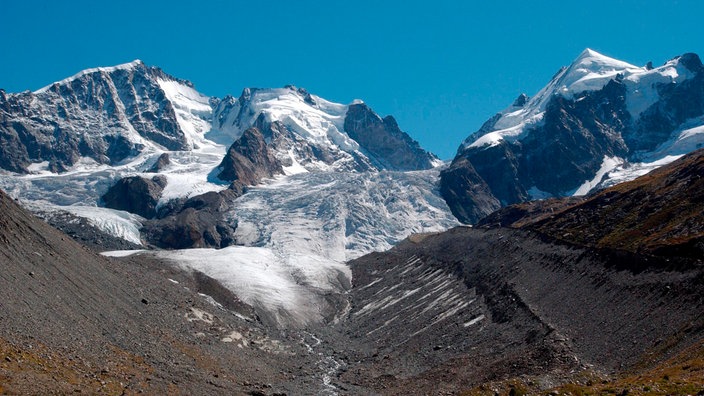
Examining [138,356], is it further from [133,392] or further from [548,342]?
[548,342]

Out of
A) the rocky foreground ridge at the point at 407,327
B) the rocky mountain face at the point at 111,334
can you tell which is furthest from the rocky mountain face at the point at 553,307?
the rocky mountain face at the point at 111,334

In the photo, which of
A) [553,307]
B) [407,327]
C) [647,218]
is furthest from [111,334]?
[647,218]

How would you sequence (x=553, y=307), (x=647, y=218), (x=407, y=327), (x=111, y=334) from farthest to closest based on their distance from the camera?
1. (x=647, y=218)
2. (x=407, y=327)
3. (x=553, y=307)
4. (x=111, y=334)

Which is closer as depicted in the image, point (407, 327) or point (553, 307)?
point (553, 307)

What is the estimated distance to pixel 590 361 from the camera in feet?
265

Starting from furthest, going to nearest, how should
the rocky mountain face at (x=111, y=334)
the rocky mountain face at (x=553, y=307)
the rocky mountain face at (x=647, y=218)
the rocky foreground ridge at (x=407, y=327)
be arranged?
1. the rocky mountain face at (x=647, y=218)
2. the rocky mountain face at (x=553, y=307)
3. the rocky foreground ridge at (x=407, y=327)
4. the rocky mountain face at (x=111, y=334)

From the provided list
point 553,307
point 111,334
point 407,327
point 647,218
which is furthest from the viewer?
point 647,218

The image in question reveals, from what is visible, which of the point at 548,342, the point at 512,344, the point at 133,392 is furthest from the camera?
the point at 512,344

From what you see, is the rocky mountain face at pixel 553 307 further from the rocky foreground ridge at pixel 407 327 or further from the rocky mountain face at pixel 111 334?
the rocky mountain face at pixel 111 334

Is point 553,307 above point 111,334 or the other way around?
the other way around

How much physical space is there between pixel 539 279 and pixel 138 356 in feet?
214

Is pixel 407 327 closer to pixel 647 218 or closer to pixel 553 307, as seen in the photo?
pixel 553 307

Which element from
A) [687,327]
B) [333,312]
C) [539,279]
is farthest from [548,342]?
[333,312]

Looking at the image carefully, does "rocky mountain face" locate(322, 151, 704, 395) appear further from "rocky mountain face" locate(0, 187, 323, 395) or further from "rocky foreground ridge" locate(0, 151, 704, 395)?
"rocky mountain face" locate(0, 187, 323, 395)
